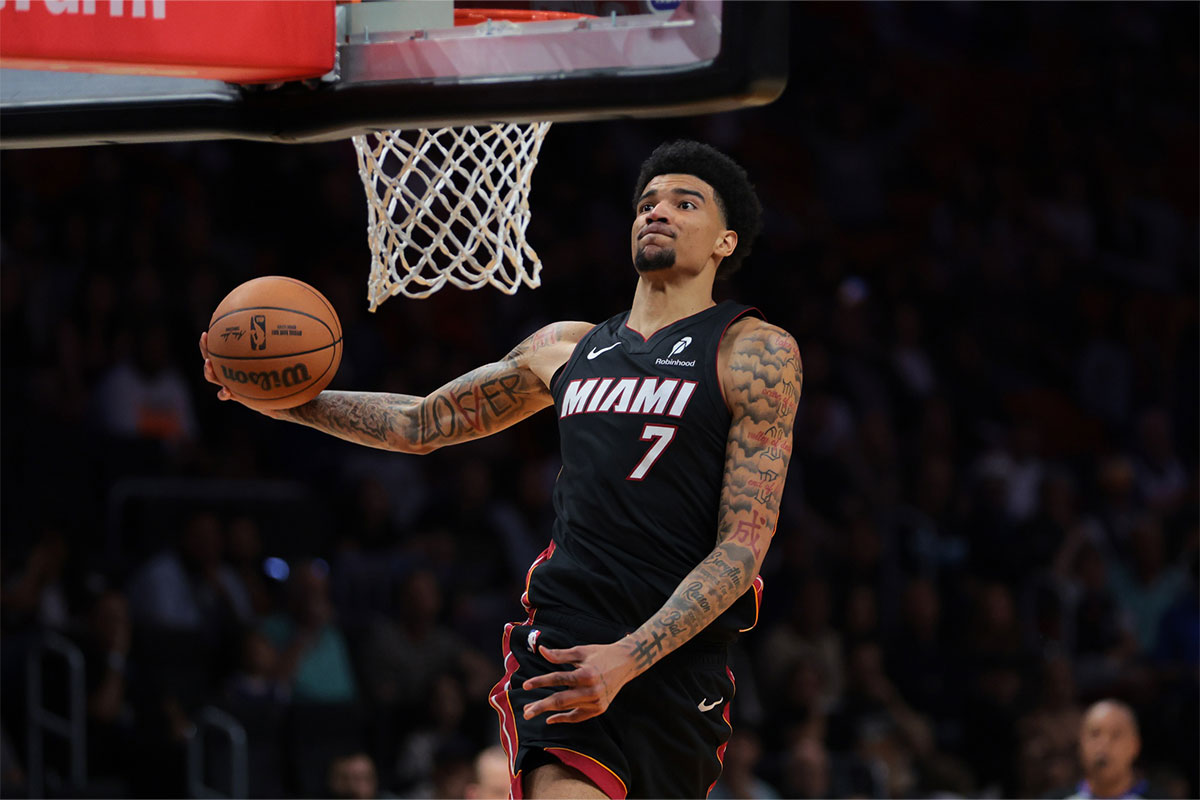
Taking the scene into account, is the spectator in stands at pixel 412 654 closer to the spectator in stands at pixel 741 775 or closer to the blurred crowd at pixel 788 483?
the blurred crowd at pixel 788 483

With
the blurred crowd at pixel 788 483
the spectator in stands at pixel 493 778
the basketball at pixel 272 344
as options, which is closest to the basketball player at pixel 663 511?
the basketball at pixel 272 344

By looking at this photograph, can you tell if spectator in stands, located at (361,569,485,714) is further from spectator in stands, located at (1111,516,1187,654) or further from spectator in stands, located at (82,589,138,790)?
spectator in stands, located at (1111,516,1187,654)

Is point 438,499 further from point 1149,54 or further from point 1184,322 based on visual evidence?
point 1149,54

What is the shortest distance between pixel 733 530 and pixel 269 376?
1295 mm

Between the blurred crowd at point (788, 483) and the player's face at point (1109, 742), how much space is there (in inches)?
63.1

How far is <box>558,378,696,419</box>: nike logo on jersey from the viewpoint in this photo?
3746mm

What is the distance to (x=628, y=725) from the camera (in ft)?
12.0

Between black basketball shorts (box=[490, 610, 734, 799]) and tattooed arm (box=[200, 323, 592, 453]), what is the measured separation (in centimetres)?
69

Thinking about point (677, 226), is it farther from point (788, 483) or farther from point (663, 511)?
point (788, 483)

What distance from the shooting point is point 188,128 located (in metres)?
3.83

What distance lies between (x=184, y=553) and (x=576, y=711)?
4788 millimetres

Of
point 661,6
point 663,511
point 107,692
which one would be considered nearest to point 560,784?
point 663,511

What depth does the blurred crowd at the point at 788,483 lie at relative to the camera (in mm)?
7605

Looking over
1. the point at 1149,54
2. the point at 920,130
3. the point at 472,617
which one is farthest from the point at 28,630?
the point at 1149,54
